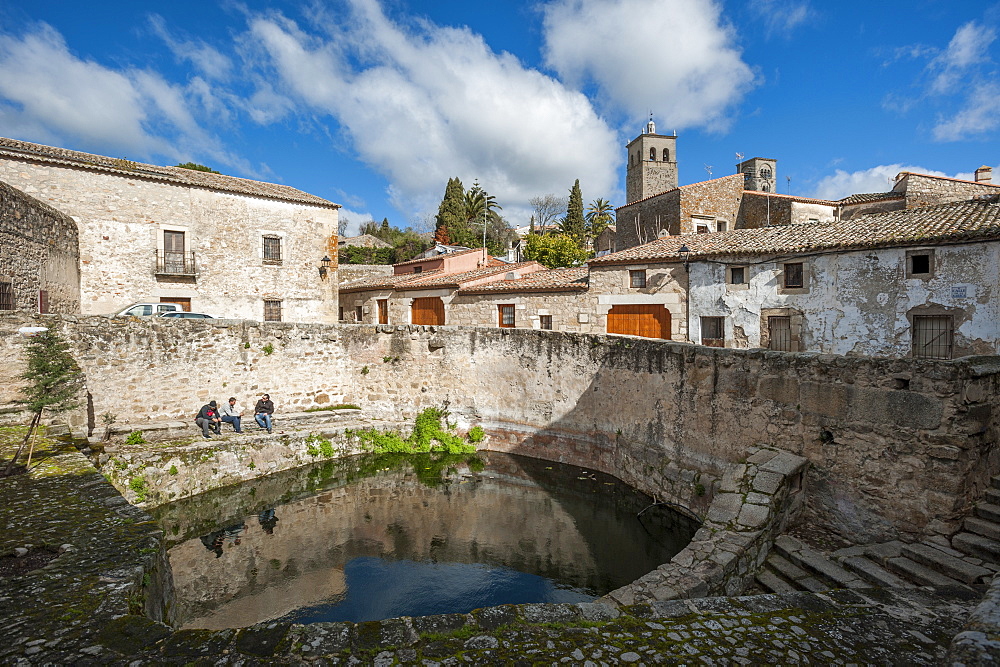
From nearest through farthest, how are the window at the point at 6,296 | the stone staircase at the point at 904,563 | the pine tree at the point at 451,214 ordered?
the stone staircase at the point at 904,563, the window at the point at 6,296, the pine tree at the point at 451,214

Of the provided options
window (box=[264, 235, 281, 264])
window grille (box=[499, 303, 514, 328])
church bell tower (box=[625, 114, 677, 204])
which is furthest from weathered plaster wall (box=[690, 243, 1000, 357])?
church bell tower (box=[625, 114, 677, 204])

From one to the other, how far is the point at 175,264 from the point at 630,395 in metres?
18.2

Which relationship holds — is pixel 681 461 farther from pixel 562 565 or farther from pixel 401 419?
pixel 401 419

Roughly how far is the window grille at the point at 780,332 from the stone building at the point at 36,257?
71.5ft

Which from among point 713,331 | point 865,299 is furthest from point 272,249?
point 865,299

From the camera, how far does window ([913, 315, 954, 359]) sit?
1312cm

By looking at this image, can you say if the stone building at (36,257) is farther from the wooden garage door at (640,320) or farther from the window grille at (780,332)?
the window grille at (780,332)

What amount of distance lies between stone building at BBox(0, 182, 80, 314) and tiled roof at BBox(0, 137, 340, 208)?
92.1 inches

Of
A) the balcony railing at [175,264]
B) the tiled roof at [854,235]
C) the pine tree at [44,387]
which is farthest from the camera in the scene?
the balcony railing at [175,264]

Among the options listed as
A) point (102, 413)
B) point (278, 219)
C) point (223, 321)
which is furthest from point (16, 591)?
point (278, 219)

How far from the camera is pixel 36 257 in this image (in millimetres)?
13719

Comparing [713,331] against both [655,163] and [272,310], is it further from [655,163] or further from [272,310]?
[655,163]

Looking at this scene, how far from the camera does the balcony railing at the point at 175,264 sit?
1880 centimetres

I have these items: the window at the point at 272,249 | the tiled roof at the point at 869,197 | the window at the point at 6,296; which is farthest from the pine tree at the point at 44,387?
the tiled roof at the point at 869,197
